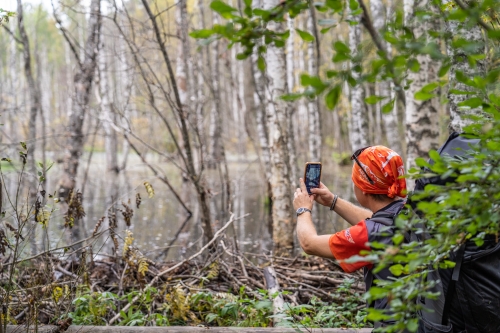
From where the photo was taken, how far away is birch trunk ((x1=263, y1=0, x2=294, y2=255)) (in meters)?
7.27

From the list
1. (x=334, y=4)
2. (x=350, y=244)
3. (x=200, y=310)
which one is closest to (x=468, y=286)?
(x=350, y=244)

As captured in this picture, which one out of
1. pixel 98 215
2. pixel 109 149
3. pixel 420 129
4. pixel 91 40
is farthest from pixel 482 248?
pixel 109 149

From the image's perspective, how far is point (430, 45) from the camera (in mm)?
1241

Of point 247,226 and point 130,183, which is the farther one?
point 130,183

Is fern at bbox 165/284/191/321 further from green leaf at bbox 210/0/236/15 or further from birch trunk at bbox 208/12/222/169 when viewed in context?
birch trunk at bbox 208/12/222/169

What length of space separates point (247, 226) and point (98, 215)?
358cm

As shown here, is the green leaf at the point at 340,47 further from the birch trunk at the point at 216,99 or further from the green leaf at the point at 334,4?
the birch trunk at the point at 216,99

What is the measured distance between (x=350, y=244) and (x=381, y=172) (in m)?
0.43

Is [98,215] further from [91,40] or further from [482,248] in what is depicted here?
[482,248]

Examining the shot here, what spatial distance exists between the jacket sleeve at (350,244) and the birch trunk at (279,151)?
4.66 m

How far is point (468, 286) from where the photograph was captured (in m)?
2.05

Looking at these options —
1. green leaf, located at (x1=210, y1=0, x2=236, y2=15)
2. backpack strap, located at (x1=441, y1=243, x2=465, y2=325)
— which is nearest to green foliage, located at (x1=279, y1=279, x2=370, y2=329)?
backpack strap, located at (x1=441, y1=243, x2=465, y2=325)

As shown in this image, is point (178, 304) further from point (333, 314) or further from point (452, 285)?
point (452, 285)

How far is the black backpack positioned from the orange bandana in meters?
0.51
